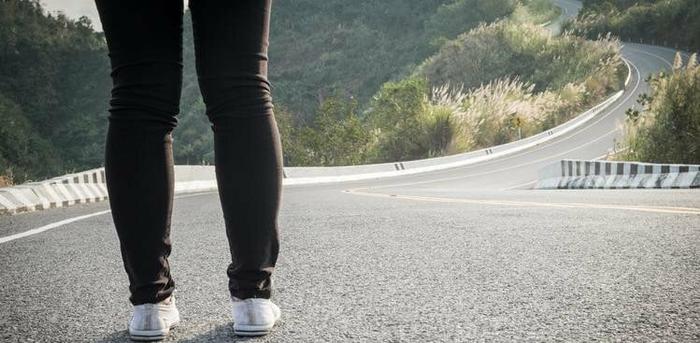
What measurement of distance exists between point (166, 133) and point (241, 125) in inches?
9.5

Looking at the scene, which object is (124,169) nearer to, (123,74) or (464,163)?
(123,74)

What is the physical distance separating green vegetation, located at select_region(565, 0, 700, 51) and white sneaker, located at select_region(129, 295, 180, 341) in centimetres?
6225

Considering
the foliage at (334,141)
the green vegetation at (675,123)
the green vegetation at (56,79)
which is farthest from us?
the green vegetation at (56,79)

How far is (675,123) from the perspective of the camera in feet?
41.6

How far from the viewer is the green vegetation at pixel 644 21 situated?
6048 cm

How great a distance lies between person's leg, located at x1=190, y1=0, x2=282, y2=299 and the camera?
6.67 ft

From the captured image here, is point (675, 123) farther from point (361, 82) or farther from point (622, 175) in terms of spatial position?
point (361, 82)

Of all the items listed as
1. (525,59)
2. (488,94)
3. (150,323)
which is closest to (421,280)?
(150,323)

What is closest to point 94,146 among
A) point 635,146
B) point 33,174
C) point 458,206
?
point 33,174

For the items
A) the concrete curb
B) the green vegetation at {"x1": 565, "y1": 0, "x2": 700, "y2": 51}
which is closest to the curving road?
the concrete curb

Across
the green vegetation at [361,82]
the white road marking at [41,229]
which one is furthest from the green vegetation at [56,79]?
the white road marking at [41,229]

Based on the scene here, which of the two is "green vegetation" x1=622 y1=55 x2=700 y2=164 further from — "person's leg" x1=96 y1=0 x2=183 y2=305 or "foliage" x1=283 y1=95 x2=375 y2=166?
"foliage" x1=283 y1=95 x2=375 y2=166

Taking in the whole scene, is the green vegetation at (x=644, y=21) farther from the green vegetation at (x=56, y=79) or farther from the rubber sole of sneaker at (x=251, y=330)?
the rubber sole of sneaker at (x=251, y=330)

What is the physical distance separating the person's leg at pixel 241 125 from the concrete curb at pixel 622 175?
822 cm
